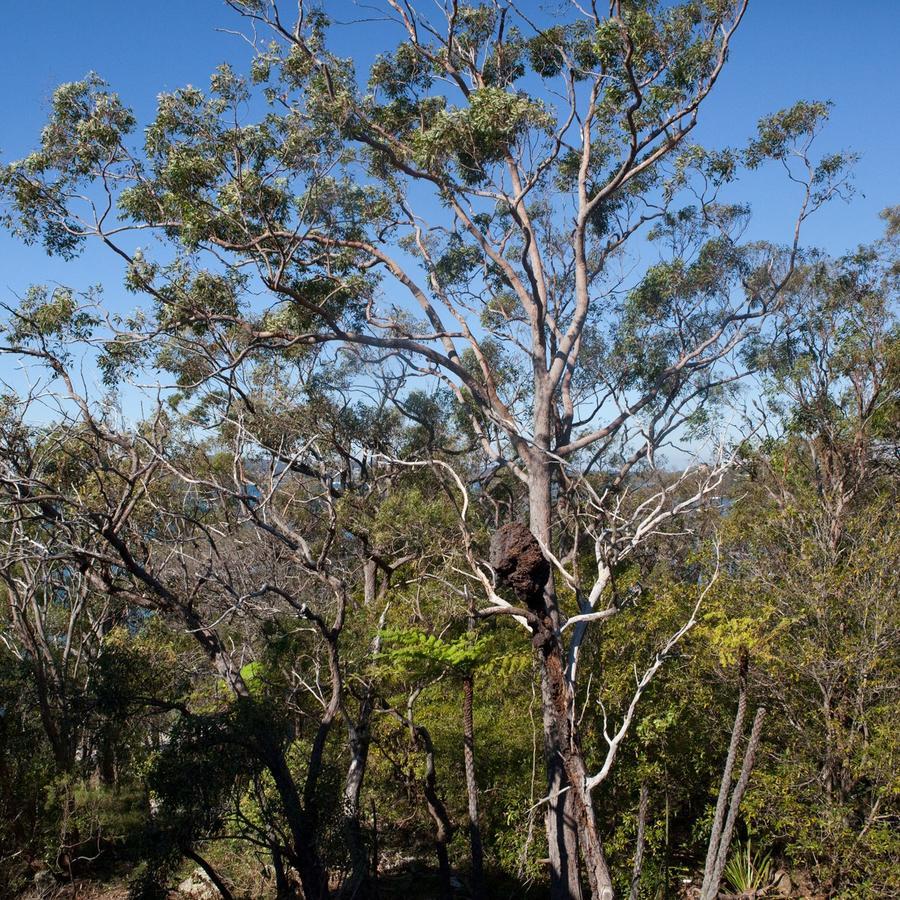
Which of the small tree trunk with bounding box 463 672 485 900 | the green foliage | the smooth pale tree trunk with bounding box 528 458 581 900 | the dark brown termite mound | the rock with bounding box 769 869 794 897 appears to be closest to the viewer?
the dark brown termite mound

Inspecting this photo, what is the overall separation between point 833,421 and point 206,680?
13.4 meters

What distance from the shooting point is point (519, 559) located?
7.12 metres

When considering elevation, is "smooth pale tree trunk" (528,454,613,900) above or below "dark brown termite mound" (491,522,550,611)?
below

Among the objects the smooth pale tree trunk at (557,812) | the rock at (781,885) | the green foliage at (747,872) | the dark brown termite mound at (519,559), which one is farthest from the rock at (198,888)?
the dark brown termite mound at (519,559)

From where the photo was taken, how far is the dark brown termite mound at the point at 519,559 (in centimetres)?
711

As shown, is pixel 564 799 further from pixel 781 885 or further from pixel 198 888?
pixel 198 888

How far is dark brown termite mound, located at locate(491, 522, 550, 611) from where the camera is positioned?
7113 mm

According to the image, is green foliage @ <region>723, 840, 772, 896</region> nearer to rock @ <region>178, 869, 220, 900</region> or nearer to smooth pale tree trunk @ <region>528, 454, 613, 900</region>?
smooth pale tree trunk @ <region>528, 454, 613, 900</region>

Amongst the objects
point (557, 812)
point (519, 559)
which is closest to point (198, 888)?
point (557, 812)

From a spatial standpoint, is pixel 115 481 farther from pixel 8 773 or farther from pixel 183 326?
pixel 8 773

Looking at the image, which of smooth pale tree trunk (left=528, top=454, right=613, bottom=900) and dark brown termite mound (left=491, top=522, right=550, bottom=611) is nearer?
dark brown termite mound (left=491, top=522, right=550, bottom=611)

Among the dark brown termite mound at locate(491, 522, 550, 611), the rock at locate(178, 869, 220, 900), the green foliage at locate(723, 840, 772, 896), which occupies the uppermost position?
the dark brown termite mound at locate(491, 522, 550, 611)

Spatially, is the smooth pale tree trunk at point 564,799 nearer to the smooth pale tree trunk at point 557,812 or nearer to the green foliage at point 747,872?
the smooth pale tree trunk at point 557,812

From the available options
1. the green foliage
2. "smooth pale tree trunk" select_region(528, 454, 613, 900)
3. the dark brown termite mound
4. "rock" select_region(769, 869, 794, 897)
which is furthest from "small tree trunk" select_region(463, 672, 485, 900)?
"rock" select_region(769, 869, 794, 897)
